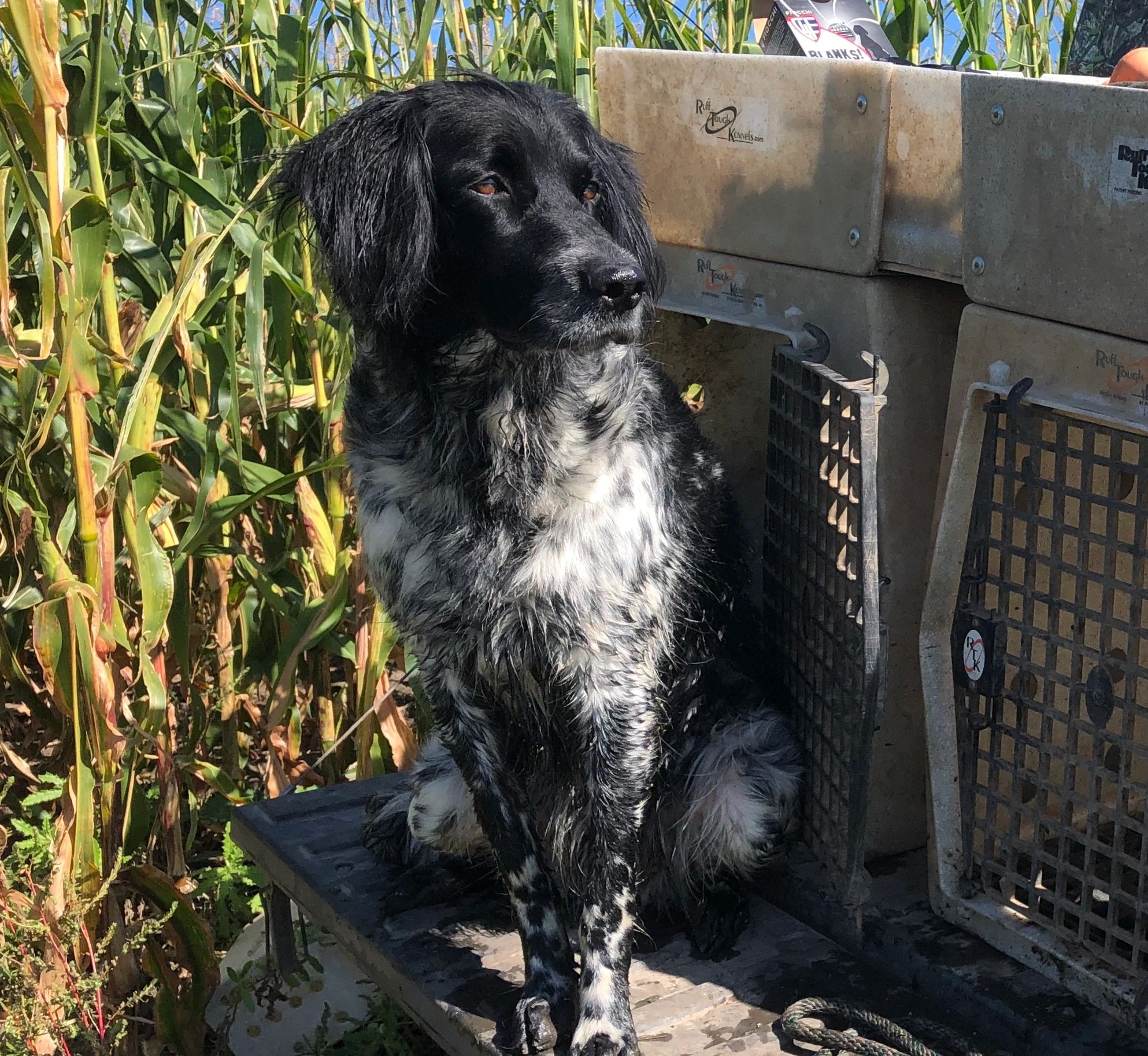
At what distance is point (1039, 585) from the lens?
7.11ft

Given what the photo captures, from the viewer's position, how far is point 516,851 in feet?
7.07

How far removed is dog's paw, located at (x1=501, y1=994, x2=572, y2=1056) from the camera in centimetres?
195

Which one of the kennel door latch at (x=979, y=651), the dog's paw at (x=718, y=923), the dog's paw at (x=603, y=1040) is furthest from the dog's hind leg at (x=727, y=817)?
the kennel door latch at (x=979, y=651)

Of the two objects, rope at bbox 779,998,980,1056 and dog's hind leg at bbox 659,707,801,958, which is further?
dog's hind leg at bbox 659,707,801,958

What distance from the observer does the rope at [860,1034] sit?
6.06 feet

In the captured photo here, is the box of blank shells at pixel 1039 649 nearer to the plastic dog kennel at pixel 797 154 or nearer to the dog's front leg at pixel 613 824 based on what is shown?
the plastic dog kennel at pixel 797 154

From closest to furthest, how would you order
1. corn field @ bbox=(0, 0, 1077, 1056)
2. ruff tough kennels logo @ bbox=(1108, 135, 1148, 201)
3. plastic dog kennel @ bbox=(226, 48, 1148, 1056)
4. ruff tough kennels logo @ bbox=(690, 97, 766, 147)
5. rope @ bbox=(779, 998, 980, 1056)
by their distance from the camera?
ruff tough kennels logo @ bbox=(1108, 135, 1148, 201), plastic dog kennel @ bbox=(226, 48, 1148, 1056), rope @ bbox=(779, 998, 980, 1056), ruff tough kennels logo @ bbox=(690, 97, 766, 147), corn field @ bbox=(0, 0, 1077, 1056)

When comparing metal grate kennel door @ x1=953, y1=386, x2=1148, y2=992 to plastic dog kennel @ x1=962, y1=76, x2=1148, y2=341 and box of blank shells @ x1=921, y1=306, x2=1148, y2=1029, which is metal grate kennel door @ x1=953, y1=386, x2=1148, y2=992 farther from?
plastic dog kennel @ x1=962, y1=76, x2=1148, y2=341

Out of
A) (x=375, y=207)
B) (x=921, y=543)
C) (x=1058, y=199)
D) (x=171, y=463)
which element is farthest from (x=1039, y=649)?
(x=171, y=463)

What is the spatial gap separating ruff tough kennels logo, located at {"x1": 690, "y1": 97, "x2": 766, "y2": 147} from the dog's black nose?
0.43m

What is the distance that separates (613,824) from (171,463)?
1.38 metres

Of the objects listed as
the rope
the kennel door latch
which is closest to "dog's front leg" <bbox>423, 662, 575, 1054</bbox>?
the rope

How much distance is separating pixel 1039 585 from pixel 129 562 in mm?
1774

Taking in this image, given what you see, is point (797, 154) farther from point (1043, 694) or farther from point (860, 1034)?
point (860, 1034)
